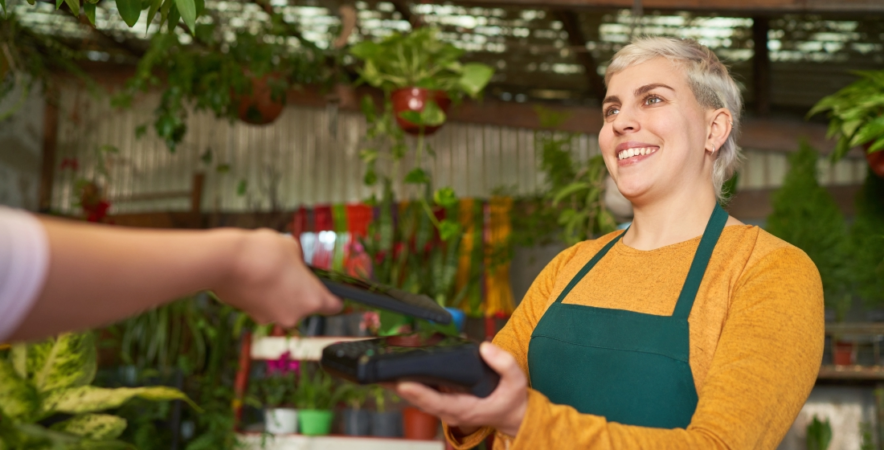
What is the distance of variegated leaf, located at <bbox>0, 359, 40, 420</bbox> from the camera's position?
5.92ft

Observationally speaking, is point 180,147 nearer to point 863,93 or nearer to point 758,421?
point 863,93

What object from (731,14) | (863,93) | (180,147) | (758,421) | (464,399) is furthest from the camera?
(180,147)

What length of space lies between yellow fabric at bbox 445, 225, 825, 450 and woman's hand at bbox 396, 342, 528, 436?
26mm

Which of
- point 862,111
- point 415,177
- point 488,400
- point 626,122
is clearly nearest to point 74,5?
point 488,400

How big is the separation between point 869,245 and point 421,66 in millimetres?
2622

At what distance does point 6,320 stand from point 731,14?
157 inches

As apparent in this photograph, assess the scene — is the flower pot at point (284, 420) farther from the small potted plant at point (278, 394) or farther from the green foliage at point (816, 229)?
the green foliage at point (816, 229)

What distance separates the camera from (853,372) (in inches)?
130

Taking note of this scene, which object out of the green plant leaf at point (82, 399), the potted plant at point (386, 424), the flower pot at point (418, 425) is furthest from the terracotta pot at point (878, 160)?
the potted plant at point (386, 424)

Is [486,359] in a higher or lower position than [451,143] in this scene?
lower

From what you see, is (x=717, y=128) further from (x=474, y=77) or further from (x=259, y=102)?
(x=259, y=102)

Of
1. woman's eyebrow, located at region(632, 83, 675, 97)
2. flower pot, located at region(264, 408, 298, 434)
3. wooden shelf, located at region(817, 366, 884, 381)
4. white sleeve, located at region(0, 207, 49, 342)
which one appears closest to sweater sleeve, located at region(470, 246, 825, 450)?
woman's eyebrow, located at region(632, 83, 675, 97)

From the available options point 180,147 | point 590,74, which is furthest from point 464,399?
point 180,147

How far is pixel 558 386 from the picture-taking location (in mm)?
1283
